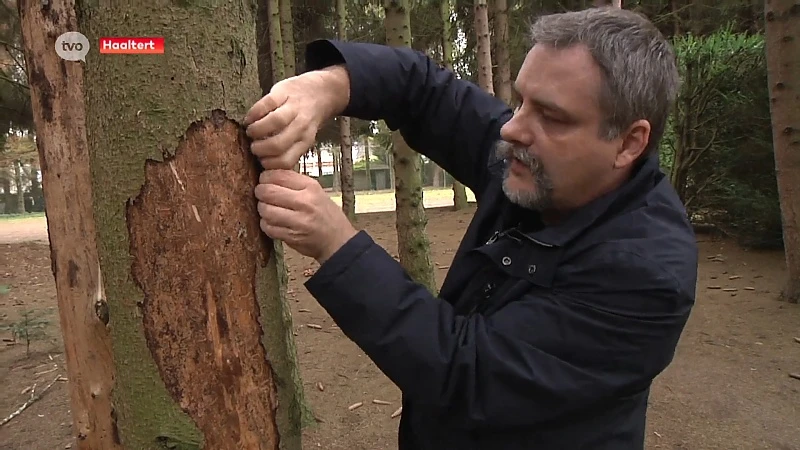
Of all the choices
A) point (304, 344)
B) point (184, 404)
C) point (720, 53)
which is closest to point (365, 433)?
point (304, 344)

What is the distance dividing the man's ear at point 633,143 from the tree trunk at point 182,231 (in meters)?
0.84

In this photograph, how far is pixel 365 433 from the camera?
12.7ft

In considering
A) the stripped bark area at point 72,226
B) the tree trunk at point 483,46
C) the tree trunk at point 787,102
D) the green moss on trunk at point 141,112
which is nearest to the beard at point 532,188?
the green moss on trunk at point 141,112

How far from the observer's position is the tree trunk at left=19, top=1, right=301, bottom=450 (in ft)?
4.04

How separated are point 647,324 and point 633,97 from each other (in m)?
0.50

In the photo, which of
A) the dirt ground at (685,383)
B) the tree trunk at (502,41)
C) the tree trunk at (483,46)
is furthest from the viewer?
the tree trunk at (502,41)

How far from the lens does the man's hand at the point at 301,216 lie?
1274 mm

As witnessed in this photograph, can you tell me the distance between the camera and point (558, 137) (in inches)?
55.2

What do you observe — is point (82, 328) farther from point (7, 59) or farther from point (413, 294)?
point (7, 59)

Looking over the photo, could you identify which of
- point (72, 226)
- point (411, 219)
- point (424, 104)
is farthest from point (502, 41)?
point (424, 104)

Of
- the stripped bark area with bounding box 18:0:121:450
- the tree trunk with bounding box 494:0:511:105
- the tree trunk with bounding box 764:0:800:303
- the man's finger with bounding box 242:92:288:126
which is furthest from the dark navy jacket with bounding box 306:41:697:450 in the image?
the tree trunk with bounding box 494:0:511:105

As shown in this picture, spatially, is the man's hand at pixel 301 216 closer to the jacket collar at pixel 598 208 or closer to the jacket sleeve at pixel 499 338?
the jacket sleeve at pixel 499 338

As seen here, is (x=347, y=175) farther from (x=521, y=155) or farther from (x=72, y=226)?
(x=521, y=155)

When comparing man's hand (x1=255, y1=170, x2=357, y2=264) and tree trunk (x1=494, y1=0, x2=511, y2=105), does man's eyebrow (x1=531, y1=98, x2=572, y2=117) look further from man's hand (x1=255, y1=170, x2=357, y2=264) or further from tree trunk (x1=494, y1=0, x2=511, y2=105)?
tree trunk (x1=494, y1=0, x2=511, y2=105)
